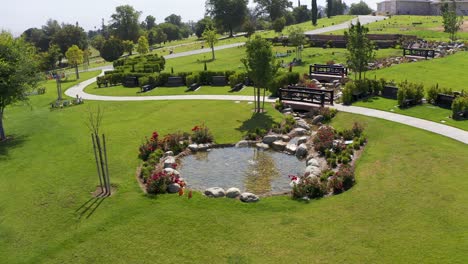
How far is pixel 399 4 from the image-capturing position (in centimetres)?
11662

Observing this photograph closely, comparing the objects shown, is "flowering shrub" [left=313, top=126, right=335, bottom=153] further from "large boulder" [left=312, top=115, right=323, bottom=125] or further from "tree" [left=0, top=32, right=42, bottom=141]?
"tree" [left=0, top=32, right=42, bottom=141]

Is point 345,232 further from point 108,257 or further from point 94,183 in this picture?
point 94,183

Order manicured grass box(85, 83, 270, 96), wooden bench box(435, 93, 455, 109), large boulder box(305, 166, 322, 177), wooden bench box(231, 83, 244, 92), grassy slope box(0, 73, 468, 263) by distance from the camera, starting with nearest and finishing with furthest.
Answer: grassy slope box(0, 73, 468, 263) → large boulder box(305, 166, 322, 177) → wooden bench box(435, 93, 455, 109) → manicured grass box(85, 83, 270, 96) → wooden bench box(231, 83, 244, 92)

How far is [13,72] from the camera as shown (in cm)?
2558

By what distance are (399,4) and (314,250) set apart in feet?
400

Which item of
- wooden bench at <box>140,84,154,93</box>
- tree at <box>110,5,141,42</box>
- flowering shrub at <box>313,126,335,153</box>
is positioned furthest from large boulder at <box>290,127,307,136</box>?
tree at <box>110,5,141,42</box>

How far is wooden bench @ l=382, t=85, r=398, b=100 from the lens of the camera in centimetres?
2941

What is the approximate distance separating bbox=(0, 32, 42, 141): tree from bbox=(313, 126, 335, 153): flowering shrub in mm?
19397

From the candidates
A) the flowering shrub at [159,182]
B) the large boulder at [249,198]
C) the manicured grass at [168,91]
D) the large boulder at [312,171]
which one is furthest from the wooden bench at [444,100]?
the flowering shrub at [159,182]

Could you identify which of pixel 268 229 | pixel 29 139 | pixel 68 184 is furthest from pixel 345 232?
pixel 29 139

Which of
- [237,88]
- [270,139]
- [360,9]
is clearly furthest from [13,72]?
[360,9]

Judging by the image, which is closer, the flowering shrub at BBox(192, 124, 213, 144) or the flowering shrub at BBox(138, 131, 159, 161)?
the flowering shrub at BBox(138, 131, 159, 161)

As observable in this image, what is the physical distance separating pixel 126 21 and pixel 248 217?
377ft

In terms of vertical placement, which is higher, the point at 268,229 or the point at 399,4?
the point at 399,4
